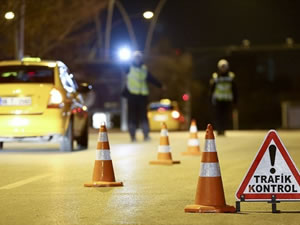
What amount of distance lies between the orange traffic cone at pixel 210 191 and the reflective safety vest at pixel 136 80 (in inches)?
486

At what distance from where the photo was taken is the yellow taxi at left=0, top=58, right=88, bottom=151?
14.5 metres

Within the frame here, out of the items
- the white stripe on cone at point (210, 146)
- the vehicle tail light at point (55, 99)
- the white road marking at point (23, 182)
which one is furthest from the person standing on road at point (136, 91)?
the white stripe on cone at point (210, 146)

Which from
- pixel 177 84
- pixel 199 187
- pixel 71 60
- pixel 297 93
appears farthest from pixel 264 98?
pixel 199 187

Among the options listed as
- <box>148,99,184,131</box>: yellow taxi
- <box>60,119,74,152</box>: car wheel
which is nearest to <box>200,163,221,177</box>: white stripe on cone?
<box>60,119,74,152</box>: car wheel

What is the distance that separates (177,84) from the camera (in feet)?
242

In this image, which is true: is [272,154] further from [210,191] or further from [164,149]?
[164,149]

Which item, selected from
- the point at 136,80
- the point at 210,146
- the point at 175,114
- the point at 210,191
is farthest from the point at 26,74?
the point at 175,114

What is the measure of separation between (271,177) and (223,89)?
15334 mm

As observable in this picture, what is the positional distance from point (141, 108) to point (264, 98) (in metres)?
72.0

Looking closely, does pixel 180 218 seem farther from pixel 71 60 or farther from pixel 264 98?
pixel 264 98

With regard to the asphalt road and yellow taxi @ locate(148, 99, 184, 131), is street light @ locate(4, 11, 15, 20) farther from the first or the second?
the asphalt road

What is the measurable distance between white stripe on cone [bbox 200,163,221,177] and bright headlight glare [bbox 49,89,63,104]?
7554 mm

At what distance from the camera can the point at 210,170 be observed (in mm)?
7477

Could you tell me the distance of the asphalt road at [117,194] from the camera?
6.93 meters
